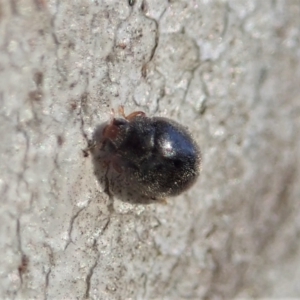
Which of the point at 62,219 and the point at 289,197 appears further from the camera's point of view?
the point at 289,197

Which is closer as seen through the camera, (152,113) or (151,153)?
(151,153)

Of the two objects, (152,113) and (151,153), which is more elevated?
(152,113)

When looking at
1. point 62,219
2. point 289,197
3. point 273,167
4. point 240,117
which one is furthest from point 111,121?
point 289,197

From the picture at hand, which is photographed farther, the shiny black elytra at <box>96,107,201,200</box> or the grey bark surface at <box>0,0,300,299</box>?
the shiny black elytra at <box>96,107,201,200</box>

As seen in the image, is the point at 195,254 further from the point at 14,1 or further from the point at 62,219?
the point at 14,1
